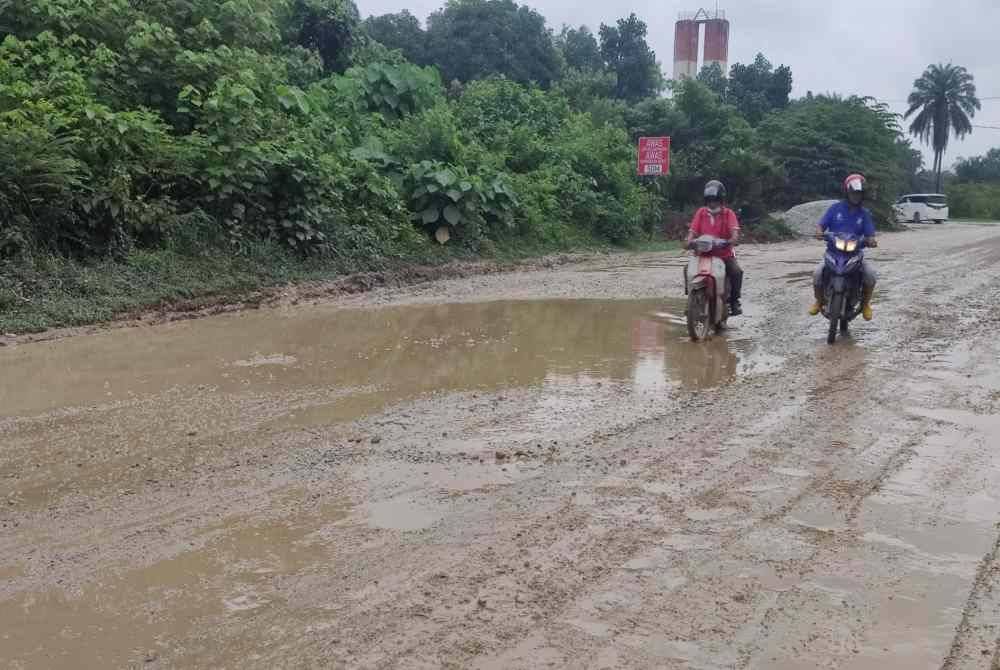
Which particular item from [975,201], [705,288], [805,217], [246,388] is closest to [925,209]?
[975,201]

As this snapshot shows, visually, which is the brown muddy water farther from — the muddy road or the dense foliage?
the dense foliage

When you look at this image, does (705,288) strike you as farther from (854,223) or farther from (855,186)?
(855,186)

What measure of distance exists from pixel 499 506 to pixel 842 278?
5957 mm

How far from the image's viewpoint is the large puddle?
6984 mm

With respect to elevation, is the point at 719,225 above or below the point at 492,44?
below

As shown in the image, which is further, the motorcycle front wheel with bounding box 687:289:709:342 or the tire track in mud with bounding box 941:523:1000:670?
the motorcycle front wheel with bounding box 687:289:709:342

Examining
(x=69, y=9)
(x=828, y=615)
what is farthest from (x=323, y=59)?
(x=828, y=615)

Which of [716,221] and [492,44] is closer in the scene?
[716,221]

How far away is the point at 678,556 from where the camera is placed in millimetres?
3762

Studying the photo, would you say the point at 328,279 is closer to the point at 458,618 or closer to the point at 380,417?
the point at 380,417

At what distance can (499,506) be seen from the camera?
14.3 ft

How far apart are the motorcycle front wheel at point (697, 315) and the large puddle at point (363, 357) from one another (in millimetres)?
146

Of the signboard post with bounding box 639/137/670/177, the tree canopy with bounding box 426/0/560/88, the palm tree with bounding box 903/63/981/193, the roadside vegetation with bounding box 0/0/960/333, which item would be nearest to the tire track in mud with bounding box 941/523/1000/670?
the roadside vegetation with bounding box 0/0/960/333

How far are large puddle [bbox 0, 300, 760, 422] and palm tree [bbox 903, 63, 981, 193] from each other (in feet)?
235
